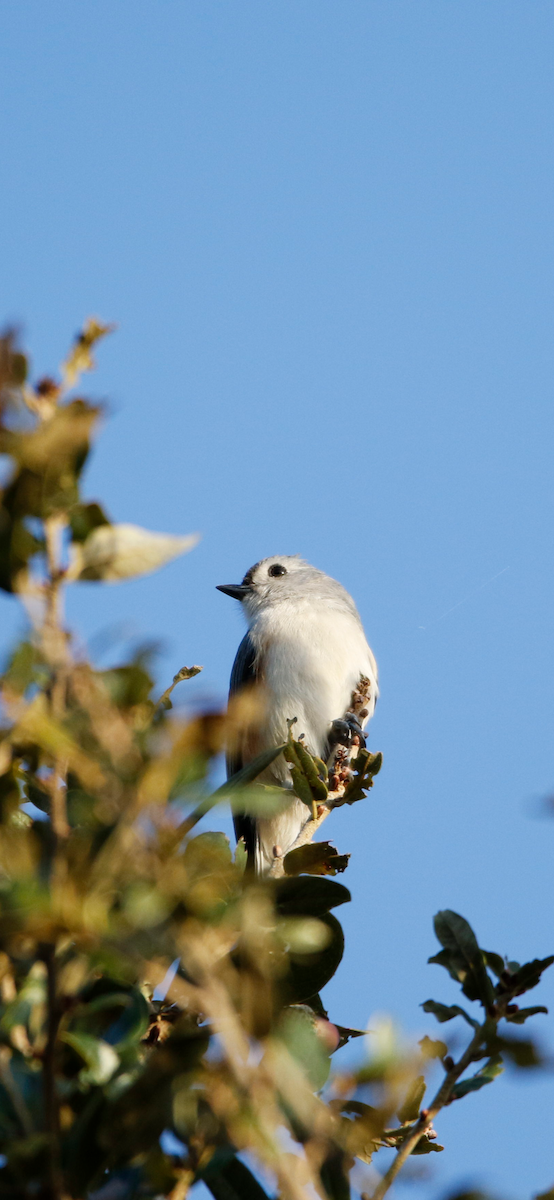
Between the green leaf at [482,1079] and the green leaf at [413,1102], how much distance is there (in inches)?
11.2

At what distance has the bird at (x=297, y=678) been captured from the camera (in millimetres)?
4723

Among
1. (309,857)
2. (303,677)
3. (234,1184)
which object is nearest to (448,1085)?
(234,1184)

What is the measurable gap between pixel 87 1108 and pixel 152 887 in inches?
14.4

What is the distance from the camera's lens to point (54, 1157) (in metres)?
0.92

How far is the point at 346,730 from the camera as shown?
14.3 feet

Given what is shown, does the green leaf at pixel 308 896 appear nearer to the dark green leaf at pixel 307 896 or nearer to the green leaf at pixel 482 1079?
the dark green leaf at pixel 307 896

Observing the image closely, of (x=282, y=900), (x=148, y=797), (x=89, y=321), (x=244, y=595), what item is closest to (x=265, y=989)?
(x=148, y=797)

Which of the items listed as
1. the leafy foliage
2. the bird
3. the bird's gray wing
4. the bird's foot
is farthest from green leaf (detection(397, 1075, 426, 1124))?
the bird's gray wing

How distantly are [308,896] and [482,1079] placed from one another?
0.41 metres

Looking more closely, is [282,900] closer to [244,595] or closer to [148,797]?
[148,797]

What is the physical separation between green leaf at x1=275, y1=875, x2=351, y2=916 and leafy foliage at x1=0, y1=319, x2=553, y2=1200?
333 millimetres

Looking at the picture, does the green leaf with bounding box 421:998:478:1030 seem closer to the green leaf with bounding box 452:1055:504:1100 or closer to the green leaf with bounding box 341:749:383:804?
the green leaf with bounding box 452:1055:504:1100

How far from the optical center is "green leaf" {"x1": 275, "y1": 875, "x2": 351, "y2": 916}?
1.65 m

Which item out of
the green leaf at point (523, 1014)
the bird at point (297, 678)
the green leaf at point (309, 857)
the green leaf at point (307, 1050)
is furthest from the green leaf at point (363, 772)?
the bird at point (297, 678)
